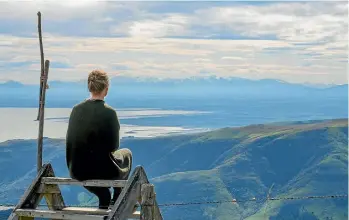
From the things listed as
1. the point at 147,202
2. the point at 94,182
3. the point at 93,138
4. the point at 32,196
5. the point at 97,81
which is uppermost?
the point at 97,81

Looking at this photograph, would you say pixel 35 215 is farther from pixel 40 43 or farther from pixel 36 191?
pixel 40 43

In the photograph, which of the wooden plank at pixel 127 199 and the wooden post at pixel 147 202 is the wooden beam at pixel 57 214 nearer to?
the wooden plank at pixel 127 199

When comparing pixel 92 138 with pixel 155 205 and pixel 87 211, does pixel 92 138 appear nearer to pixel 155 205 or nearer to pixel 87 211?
pixel 87 211

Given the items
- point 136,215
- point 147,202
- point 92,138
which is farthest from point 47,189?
point 147,202

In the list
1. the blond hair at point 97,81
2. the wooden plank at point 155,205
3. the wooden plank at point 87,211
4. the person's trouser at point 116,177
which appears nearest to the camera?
the wooden plank at point 155,205

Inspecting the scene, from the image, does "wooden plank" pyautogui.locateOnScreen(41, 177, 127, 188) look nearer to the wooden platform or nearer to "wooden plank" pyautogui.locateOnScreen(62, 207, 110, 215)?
the wooden platform

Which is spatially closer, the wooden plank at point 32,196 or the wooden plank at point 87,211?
Result: the wooden plank at point 87,211

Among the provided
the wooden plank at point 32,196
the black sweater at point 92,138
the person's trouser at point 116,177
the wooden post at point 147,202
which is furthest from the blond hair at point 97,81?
the wooden plank at point 32,196

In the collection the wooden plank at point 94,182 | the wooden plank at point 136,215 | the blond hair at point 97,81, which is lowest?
the wooden plank at point 136,215
